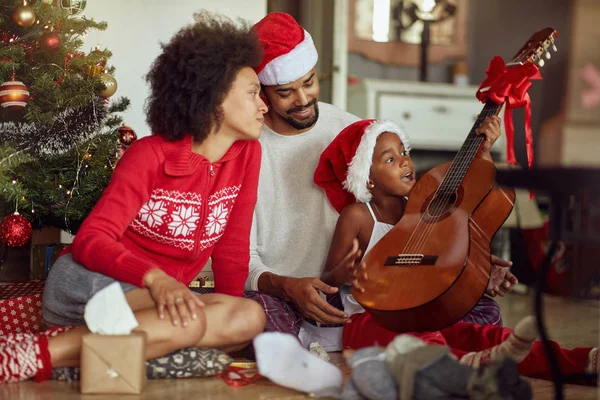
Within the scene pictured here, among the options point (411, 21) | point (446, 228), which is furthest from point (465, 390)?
point (411, 21)

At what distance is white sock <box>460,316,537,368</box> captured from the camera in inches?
62.2

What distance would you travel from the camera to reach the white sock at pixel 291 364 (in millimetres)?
1545

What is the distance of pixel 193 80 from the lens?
1915 mm

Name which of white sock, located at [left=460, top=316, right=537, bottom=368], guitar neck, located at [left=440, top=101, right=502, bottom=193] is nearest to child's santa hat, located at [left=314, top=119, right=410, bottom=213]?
guitar neck, located at [left=440, top=101, right=502, bottom=193]

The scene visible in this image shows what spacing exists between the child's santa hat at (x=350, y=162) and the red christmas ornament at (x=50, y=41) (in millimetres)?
1000

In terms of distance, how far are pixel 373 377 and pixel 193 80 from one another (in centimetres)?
94

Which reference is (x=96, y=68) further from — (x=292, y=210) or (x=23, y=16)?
(x=292, y=210)

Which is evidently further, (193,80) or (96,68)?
(96,68)

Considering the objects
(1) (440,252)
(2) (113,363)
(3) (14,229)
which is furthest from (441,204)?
(3) (14,229)

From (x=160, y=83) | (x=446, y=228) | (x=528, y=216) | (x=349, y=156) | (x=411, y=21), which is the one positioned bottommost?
(x=528, y=216)

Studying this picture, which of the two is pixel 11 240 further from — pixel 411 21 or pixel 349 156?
pixel 411 21

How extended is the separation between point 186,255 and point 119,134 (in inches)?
35.9

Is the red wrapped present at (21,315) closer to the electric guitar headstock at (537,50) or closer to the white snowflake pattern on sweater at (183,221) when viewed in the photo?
the white snowflake pattern on sweater at (183,221)

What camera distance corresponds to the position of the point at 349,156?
223 cm
